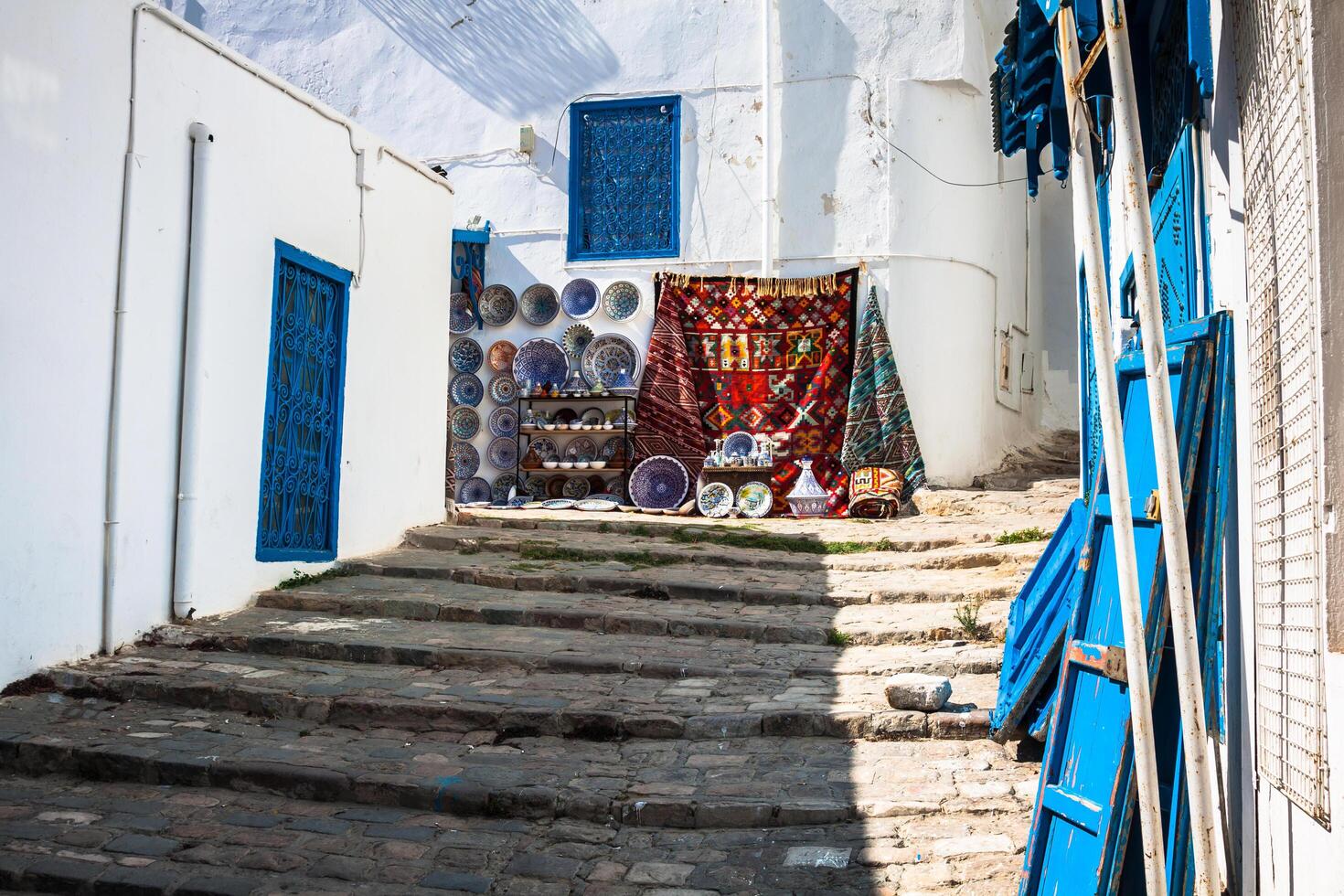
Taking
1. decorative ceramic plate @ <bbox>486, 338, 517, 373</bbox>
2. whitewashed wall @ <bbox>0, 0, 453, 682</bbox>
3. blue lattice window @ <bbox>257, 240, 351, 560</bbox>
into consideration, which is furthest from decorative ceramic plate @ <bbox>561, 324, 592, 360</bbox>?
blue lattice window @ <bbox>257, 240, 351, 560</bbox>

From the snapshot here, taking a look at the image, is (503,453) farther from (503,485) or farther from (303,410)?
(303,410)

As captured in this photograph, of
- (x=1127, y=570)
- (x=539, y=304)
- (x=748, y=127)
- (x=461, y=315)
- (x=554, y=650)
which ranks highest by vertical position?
(x=748, y=127)

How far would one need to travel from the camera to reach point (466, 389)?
42.6 ft

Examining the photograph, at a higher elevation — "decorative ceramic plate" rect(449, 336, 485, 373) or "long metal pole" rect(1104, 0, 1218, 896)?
"decorative ceramic plate" rect(449, 336, 485, 373)

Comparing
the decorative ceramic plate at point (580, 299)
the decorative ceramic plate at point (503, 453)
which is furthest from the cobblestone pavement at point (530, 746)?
the decorative ceramic plate at point (580, 299)

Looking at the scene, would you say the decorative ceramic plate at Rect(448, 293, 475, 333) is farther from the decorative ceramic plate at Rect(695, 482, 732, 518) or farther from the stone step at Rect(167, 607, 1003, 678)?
the stone step at Rect(167, 607, 1003, 678)

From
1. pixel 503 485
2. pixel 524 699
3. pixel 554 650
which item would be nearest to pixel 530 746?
pixel 524 699

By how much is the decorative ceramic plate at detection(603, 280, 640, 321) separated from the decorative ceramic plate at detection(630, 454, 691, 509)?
1.54 metres

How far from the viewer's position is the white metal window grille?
2342 mm

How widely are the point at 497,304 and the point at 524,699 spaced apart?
7.97 meters

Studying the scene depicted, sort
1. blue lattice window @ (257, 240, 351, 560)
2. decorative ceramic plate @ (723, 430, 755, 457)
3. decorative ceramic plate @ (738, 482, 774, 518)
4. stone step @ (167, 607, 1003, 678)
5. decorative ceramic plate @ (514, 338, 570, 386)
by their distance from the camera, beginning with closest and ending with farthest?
1. stone step @ (167, 607, 1003, 678)
2. blue lattice window @ (257, 240, 351, 560)
3. decorative ceramic plate @ (738, 482, 774, 518)
4. decorative ceramic plate @ (723, 430, 755, 457)
5. decorative ceramic plate @ (514, 338, 570, 386)

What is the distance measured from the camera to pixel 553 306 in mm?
12836

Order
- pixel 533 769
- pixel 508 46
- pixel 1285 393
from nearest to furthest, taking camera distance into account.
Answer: pixel 1285 393, pixel 533 769, pixel 508 46

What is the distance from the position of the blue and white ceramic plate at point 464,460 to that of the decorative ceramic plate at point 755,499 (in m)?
2.93
